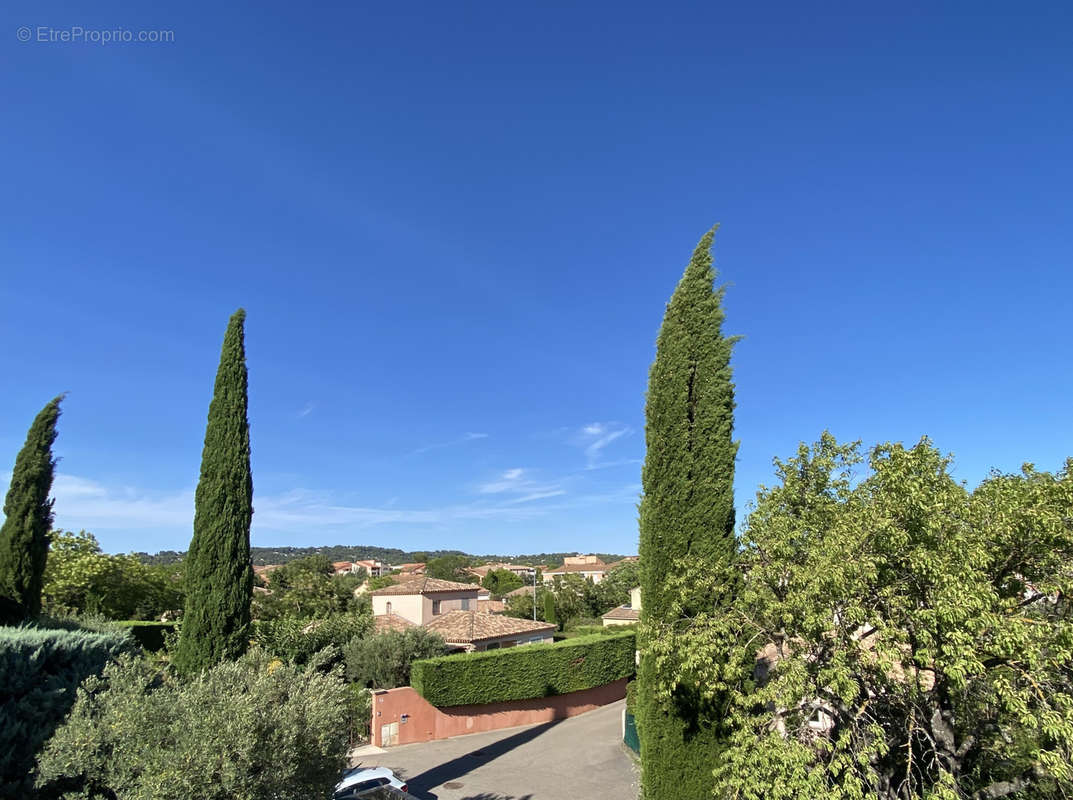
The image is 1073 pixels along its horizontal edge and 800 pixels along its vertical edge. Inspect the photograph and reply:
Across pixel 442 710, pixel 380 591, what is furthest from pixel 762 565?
pixel 380 591

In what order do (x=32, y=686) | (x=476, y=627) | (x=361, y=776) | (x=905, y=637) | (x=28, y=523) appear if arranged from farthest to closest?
(x=476, y=627) < (x=28, y=523) < (x=361, y=776) < (x=32, y=686) < (x=905, y=637)

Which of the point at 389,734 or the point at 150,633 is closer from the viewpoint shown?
the point at 389,734

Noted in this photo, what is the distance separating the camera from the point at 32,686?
31.9ft

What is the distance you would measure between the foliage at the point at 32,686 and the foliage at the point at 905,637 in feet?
32.2

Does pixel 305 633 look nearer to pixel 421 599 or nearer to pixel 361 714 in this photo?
pixel 361 714

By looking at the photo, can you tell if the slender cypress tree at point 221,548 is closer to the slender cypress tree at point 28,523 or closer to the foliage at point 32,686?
the foliage at point 32,686

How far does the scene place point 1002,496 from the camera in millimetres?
8445

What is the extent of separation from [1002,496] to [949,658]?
2.84 metres

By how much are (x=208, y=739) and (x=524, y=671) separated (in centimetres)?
2236

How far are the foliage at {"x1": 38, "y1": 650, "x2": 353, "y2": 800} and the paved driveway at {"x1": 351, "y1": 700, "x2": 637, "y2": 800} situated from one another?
12279mm

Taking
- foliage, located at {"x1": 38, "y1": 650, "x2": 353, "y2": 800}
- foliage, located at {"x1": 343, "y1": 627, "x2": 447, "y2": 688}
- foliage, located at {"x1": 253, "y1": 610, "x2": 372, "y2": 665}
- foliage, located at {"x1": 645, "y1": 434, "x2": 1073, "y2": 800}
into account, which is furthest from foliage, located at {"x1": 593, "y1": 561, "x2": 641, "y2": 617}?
foliage, located at {"x1": 38, "y1": 650, "x2": 353, "y2": 800}

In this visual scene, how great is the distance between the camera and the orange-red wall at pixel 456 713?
75.7ft

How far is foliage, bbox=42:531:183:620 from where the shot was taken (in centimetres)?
3195

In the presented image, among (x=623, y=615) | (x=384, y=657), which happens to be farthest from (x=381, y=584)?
(x=384, y=657)
